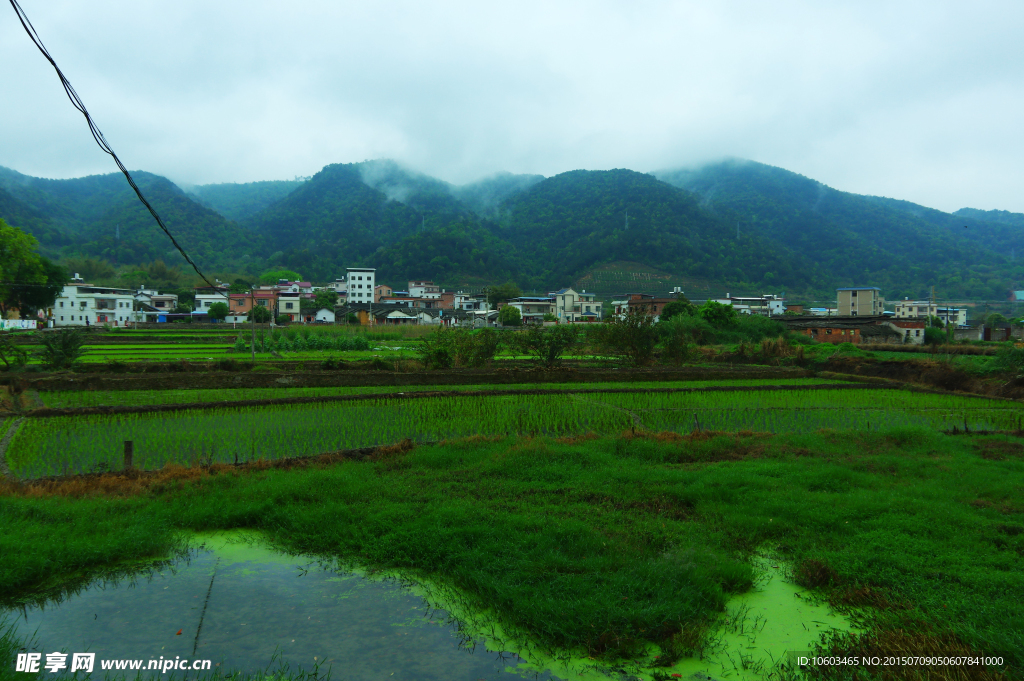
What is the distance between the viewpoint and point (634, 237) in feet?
340

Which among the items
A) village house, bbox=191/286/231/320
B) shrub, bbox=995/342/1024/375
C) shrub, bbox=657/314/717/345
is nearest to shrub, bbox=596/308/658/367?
shrub, bbox=657/314/717/345

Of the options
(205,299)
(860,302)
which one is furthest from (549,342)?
(205,299)

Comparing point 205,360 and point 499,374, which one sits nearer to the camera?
point 499,374

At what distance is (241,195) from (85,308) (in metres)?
125

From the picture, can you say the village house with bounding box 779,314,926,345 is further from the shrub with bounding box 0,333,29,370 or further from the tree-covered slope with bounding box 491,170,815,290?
the tree-covered slope with bounding box 491,170,815,290

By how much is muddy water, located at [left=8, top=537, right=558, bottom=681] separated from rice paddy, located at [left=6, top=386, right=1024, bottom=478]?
456 centimetres

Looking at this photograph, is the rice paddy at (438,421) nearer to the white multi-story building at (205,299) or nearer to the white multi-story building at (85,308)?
the white multi-story building at (85,308)

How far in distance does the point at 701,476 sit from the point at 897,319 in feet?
154

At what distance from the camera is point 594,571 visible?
6.05m

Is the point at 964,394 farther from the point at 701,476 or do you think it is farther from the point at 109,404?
the point at 109,404

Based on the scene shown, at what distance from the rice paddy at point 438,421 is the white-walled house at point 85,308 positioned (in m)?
47.7

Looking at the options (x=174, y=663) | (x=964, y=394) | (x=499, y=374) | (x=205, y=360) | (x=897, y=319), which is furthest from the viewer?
(x=897, y=319)

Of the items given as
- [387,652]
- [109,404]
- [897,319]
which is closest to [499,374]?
[109,404]

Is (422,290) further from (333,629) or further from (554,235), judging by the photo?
(333,629)
